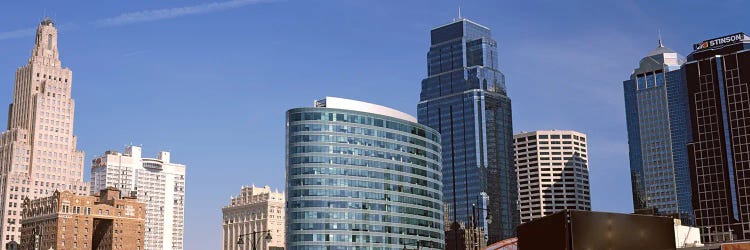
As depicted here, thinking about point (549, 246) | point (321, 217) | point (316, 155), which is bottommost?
Result: point (549, 246)

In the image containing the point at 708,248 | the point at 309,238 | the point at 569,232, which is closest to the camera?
the point at 569,232

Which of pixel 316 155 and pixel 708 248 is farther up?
pixel 316 155

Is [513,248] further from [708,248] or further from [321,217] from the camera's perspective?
[321,217]

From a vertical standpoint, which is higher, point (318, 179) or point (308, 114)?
point (308, 114)

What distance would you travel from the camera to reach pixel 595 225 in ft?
69.5

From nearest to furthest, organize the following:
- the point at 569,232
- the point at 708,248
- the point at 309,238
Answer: the point at 569,232 < the point at 708,248 < the point at 309,238

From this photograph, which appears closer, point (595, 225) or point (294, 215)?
point (595, 225)

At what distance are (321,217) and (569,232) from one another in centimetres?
17511

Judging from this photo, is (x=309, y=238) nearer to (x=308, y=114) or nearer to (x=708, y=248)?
(x=308, y=114)

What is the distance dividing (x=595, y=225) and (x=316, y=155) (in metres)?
177

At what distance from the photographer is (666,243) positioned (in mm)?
22172

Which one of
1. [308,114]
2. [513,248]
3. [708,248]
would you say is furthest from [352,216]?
[708,248]

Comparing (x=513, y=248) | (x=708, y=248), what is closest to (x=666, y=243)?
(x=708, y=248)

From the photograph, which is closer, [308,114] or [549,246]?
[549,246]
